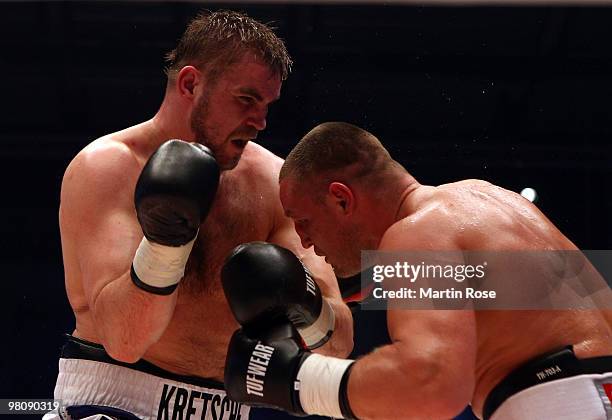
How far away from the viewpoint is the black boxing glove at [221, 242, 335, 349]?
5.15 ft

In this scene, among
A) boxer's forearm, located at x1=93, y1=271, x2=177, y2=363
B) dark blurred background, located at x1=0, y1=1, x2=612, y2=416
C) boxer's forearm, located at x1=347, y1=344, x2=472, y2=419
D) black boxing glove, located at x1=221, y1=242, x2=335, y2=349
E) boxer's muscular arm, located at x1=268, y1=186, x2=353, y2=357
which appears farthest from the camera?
dark blurred background, located at x1=0, y1=1, x2=612, y2=416

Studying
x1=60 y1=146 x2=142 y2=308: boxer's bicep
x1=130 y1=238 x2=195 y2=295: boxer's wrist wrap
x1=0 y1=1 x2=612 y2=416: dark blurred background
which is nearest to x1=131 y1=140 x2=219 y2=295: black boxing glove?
x1=130 y1=238 x2=195 y2=295: boxer's wrist wrap

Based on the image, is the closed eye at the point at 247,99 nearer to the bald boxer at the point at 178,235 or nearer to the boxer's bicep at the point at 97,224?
the bald boxer at the point at 178,235

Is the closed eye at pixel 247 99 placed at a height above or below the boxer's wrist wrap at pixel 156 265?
above

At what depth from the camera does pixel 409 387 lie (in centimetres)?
132

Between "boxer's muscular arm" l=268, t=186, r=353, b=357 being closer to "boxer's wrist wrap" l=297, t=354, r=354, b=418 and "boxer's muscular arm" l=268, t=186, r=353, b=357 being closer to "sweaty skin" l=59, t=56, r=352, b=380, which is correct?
"sweaty skin" l=59, t=56, r=352, b=380

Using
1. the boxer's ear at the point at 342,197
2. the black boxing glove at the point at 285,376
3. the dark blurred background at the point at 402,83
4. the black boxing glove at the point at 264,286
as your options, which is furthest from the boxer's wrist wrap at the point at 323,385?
the dark blurred background at the point at 402,83

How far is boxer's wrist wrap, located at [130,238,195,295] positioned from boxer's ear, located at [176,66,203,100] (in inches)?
18.7

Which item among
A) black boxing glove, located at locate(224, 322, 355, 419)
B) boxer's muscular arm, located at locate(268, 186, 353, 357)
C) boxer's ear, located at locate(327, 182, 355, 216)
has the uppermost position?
boxer's ear, located at locate(327, 182, 355, 216)

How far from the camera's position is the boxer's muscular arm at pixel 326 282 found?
192 centimetres

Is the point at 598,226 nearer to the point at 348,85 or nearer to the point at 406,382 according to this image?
the point at 348,85

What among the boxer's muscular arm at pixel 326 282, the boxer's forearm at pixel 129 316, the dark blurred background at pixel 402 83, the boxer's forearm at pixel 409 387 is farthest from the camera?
the dark blurred background at pixel 402 83

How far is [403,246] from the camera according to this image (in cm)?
142

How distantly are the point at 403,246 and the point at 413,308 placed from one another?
0.34 ft
